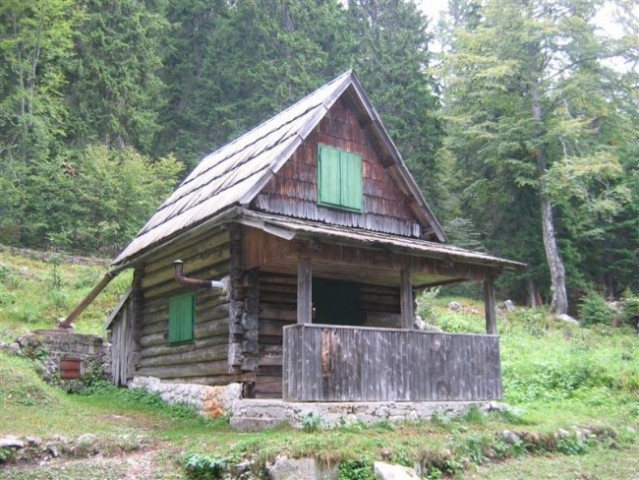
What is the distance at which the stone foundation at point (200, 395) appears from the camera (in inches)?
480

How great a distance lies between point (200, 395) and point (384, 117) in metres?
27.4

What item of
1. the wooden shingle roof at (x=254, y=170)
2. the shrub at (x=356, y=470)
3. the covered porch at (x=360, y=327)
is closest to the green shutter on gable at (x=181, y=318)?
the wooden shingle roof at (x=254, y=170)

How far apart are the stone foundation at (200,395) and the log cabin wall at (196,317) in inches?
7.3

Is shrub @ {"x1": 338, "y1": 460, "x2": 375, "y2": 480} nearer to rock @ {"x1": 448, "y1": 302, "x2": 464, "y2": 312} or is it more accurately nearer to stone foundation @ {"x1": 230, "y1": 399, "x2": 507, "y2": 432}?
stone foundation @ {"x1": 230, "y1": 399, "x2": 507, "y2": 432}

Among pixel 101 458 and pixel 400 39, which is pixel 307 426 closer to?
pixel 101 458


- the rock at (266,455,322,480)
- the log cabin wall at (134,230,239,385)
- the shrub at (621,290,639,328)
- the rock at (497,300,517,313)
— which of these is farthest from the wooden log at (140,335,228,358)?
the shrub at (621,290,639,328)

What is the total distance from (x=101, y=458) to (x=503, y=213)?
31.1 metres

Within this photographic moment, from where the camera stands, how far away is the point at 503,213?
3731 centimetres

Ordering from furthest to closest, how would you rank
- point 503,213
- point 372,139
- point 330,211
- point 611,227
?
point 503,213 → point 611,227 → point 372,139 → point 330,211

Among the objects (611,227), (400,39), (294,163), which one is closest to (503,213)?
(611,227)

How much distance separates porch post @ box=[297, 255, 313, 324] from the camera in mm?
10781

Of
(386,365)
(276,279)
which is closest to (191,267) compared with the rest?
(276,279)

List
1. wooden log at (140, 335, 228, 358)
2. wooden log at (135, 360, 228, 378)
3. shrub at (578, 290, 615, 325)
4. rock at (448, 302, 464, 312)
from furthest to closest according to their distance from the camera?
rock at (448, 302, 464, 312), shrub at (578, 290, 615, 325), wooden log at (140, 335, 228, 358), wooden log at (135, 360, 228, 378)

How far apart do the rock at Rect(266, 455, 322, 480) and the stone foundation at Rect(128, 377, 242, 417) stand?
10.7 ft
